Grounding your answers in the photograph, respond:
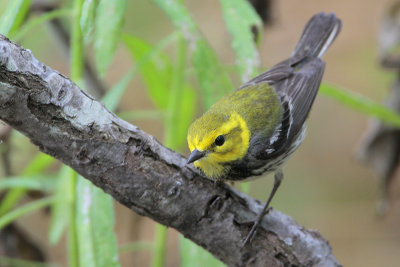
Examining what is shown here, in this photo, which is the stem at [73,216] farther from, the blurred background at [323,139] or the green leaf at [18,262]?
the blurred background at [323,139]

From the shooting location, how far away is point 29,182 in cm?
282

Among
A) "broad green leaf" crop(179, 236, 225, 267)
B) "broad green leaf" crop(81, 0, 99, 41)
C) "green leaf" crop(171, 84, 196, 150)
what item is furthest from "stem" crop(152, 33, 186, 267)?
"broad green leaf" crop(81, 0, 99, 41)

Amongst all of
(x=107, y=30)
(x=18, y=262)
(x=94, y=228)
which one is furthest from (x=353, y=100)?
(x=18, y=262)

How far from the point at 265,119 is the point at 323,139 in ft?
12.8

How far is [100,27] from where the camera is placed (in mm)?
2199

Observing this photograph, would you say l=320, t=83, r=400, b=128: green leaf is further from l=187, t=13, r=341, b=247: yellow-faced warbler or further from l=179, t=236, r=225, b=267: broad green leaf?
l=179, t=236, r=225, b=267: broad green leaf

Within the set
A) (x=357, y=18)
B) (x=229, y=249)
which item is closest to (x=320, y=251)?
(x=229, y=249)

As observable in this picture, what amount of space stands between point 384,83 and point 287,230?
4671 millimetres

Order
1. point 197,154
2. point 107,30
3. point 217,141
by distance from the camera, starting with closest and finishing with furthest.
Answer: point 107,30
point 197,154
point 217,141

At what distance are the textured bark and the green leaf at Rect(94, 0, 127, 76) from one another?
1.56 feet

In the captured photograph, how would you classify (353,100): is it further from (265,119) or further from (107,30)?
(107,30)

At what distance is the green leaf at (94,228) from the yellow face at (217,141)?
53 cm

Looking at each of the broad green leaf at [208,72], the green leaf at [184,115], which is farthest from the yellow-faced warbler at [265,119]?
the green leaf at [184,115]

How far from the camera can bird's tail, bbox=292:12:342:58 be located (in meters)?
3.56
